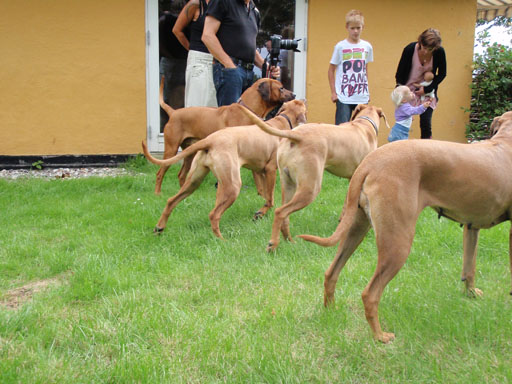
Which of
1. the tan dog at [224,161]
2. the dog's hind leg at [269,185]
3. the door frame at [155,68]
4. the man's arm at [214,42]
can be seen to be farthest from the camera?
the door frame at [155,68]

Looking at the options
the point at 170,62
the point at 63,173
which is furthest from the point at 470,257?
the point at 170,62

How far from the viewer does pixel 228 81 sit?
18.9ft

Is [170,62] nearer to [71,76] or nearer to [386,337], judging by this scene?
[71,76]

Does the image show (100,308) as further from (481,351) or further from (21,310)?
(481,351)

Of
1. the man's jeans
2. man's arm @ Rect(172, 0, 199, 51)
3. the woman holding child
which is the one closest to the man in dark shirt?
the man's jeans

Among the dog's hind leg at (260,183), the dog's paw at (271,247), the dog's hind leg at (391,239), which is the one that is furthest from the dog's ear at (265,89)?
the dog's hind leg at (391,239)

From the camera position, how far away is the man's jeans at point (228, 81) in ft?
18.7

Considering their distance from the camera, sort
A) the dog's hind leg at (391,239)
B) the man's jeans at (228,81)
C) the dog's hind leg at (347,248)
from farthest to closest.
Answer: the man's jeans at (228,81)
the dog's hind leg at (347,248)
the dog's hind leg at (391,239)

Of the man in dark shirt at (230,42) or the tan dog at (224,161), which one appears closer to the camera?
the tan dog at (224,161)

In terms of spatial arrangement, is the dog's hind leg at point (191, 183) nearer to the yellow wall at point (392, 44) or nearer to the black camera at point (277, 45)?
the black camera at point (277, 45)

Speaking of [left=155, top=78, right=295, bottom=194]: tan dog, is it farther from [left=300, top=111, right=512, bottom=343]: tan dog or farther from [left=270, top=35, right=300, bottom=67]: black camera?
[left=300, top=111, right=512, bottom=343]: tan dog

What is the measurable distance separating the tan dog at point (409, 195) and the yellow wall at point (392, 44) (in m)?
6.21

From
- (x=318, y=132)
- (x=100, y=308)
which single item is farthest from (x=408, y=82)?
(x=100, y=308)

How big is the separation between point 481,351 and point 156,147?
6851 mm
